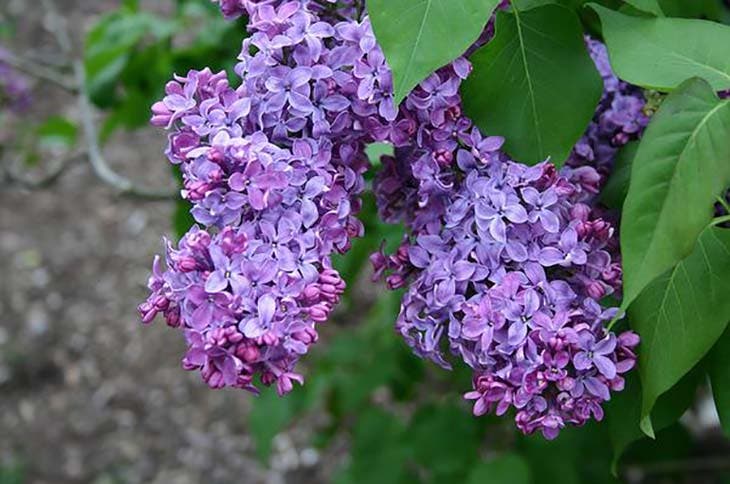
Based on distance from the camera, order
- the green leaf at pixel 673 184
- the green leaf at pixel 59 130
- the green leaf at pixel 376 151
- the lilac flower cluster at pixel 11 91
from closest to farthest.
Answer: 1. the green leaf at pixel 673 184
2. the green leaf at pixel 376 151
3. the green leaf at pixel 59 130
4. the lilac flower cluster at pixel 11 91

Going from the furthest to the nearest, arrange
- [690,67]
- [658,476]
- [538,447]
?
[658,476]
[538,447]
[690,67]

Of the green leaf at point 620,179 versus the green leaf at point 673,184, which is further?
the green leaf at point 620,179

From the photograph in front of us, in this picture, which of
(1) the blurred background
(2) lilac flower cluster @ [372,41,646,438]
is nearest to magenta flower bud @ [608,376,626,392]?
(2) lilac flower cluster @ [372,41,646,438]

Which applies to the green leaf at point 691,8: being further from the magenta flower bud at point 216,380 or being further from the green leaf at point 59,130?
the green leaf at point 59,130

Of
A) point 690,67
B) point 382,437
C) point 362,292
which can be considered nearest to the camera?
point 690,67

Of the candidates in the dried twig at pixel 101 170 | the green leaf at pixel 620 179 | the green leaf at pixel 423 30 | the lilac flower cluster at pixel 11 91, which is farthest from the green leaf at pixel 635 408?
the lilac flower cluster at pixel 11 91

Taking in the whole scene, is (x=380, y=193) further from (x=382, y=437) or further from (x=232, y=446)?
(x=232, y=446)

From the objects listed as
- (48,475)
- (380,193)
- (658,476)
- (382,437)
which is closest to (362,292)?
(48,475)

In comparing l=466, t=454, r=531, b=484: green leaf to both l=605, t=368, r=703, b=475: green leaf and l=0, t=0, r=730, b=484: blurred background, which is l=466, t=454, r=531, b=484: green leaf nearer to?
l=0, t=0, r=730, b=484: blurred background
